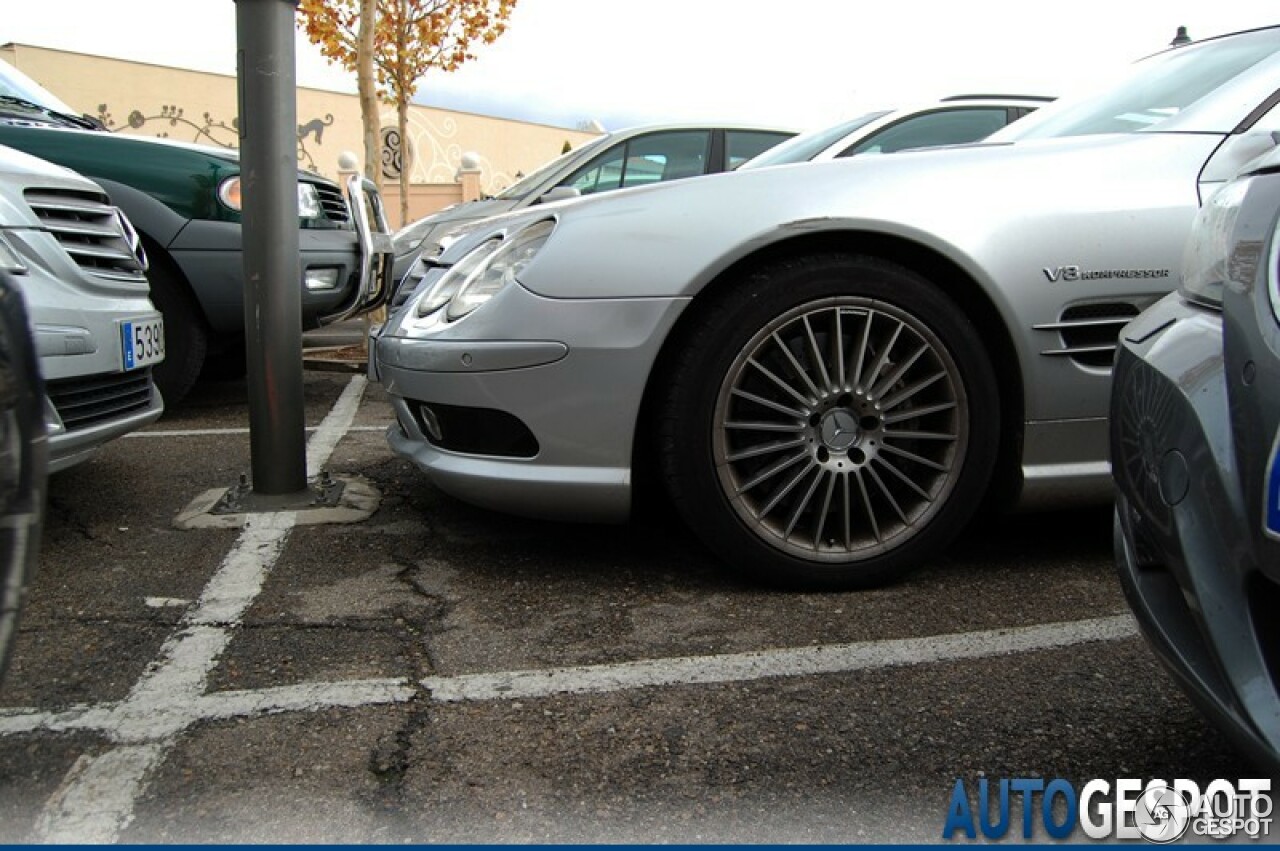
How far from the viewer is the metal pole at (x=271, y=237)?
11.0 feet

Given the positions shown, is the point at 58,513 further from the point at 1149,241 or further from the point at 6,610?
the point at 1149,241

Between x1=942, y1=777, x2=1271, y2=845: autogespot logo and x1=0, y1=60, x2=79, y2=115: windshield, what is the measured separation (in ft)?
18.0

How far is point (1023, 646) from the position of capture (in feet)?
7.79

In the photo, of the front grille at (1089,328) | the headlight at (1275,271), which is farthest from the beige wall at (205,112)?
the headlight at (1275,271)

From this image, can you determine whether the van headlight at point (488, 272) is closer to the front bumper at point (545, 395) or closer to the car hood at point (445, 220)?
the front bumper at point (545, 395)

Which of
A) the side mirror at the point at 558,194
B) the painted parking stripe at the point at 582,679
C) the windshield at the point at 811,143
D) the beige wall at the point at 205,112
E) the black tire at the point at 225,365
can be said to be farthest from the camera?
the beige wall at the point at 205,112

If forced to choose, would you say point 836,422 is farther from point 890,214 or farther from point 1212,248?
point 1212,248

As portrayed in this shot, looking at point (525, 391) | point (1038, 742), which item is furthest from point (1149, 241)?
point (525, 391)

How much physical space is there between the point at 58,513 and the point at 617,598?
1.99m

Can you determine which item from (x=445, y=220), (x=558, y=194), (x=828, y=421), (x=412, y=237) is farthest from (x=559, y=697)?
(x=412, y=237)

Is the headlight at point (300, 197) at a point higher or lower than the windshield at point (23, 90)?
lower

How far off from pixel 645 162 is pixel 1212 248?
5.86m

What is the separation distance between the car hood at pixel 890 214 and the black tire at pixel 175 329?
2.94 meters

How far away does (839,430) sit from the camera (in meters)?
2.65
